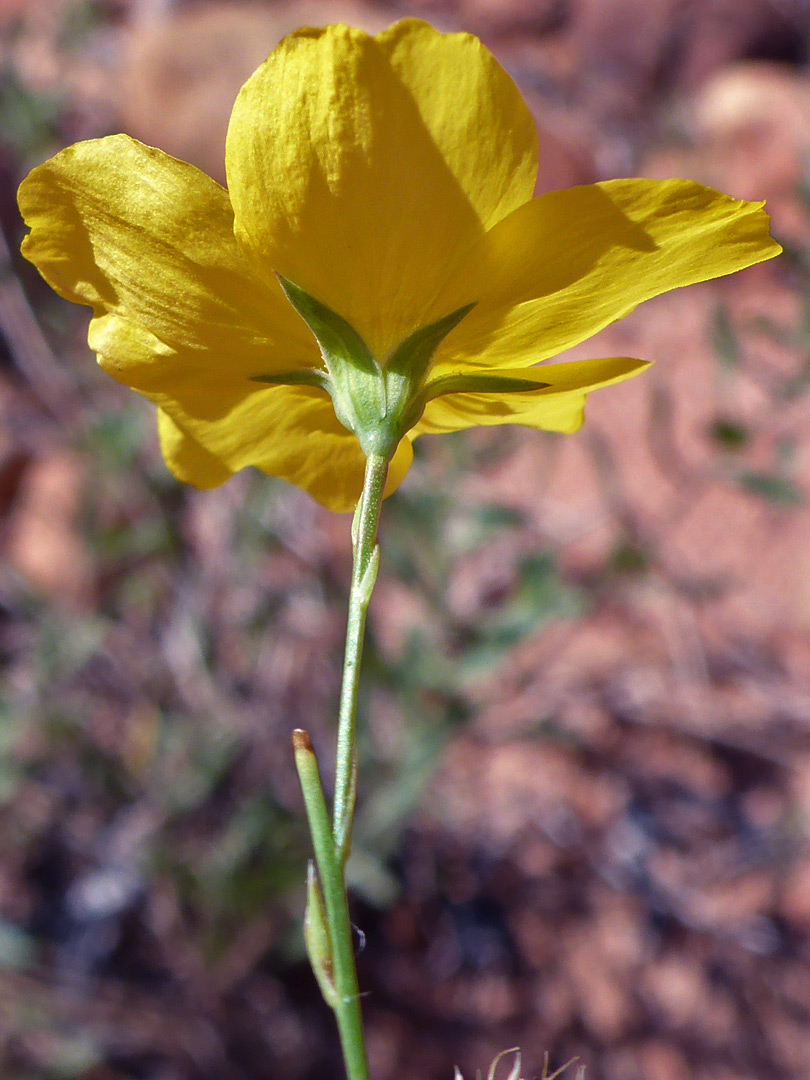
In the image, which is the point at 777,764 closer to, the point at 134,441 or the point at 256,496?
the point at 256,496

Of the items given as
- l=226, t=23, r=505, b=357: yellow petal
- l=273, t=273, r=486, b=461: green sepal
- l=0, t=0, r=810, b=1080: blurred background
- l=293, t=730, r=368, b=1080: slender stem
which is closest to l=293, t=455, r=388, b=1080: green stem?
l=293, t=730, r=368, b=1080: slender stem

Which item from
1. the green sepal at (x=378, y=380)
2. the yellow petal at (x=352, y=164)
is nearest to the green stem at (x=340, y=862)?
the green sepal at (x=378, y=380)

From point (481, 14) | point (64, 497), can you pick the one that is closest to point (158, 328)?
point (64, 497)

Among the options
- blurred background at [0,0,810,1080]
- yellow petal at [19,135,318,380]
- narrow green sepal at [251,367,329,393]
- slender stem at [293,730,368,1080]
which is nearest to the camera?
slender stem at [293,730,368,1080]

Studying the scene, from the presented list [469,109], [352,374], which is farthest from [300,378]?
[469,109]

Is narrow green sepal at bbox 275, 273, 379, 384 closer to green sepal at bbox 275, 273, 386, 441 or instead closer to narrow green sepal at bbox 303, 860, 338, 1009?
green sepal at bbox 275, 273, 386, 441

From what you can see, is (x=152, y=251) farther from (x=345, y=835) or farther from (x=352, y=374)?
(x=345, y=835)
